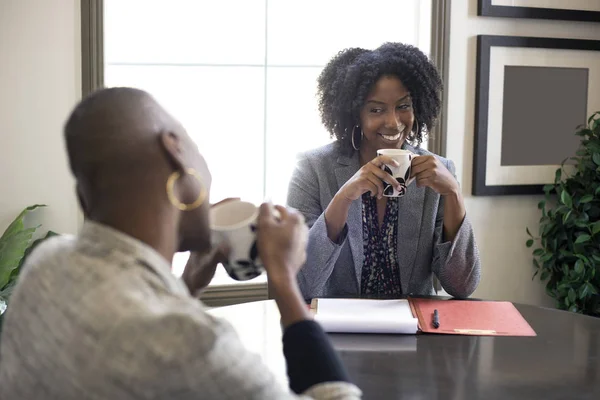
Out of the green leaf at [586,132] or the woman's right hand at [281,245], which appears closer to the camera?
the woman's right hand at [281,245]

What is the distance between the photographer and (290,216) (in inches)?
46.8

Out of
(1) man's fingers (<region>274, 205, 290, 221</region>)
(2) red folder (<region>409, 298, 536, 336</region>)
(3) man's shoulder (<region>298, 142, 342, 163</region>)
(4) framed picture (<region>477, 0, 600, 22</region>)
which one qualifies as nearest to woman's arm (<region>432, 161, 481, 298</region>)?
(2) red folder (<region>409, 298, 536, 336</region>)

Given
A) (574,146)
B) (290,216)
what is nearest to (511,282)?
(574,146)

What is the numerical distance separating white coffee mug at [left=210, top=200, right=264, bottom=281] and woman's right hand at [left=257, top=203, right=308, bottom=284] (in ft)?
0.17

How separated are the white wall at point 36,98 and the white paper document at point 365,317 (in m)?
1.36

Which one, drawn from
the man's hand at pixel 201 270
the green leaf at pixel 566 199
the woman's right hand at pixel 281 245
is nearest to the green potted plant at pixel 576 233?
the green leaf at pixel 566 199

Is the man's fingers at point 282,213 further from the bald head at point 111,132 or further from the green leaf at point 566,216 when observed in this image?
the green leaf at point 566,216

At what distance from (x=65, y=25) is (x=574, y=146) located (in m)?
2.29

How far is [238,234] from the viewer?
123 centimetres

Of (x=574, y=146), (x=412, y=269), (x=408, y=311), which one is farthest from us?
(x=574, y=146)

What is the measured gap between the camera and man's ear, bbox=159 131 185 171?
1.00 meters

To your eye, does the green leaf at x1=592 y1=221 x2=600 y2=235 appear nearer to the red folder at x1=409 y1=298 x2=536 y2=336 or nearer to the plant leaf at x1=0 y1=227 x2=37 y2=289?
the red folder at x1=409 y1=298 x2=536 y2=336

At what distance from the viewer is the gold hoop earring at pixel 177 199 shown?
999 mm

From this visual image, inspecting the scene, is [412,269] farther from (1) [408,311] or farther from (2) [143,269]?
(2) [143,269]
